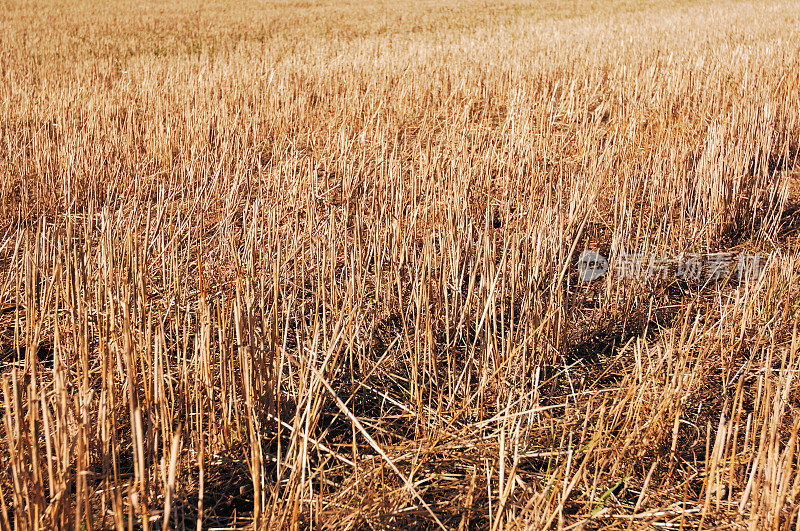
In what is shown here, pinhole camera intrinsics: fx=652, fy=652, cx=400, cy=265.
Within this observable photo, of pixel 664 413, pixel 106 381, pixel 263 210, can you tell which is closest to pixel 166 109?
pixel 263 210

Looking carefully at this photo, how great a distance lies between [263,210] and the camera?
3209 millimetres

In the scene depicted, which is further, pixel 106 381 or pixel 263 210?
pixel 263 210

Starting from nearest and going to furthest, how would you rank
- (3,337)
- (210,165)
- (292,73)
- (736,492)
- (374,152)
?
(736,492)
(3,337)
(210,165)
(374,152)
(292,73)

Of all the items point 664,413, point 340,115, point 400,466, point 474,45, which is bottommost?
point 400,466

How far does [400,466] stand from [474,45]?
8.61 m

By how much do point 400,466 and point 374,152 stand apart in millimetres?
2816

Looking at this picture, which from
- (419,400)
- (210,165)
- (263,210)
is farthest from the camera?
(210,165)

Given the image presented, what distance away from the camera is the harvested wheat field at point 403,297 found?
4.85ft

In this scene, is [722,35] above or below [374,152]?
above

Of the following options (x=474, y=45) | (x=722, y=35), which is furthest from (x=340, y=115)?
(x=722, y=35)

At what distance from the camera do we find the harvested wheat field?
1.48m

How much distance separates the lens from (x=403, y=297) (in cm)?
252

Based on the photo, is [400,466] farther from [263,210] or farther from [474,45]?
[474,45]

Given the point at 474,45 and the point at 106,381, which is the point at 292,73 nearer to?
the point at 474,45
